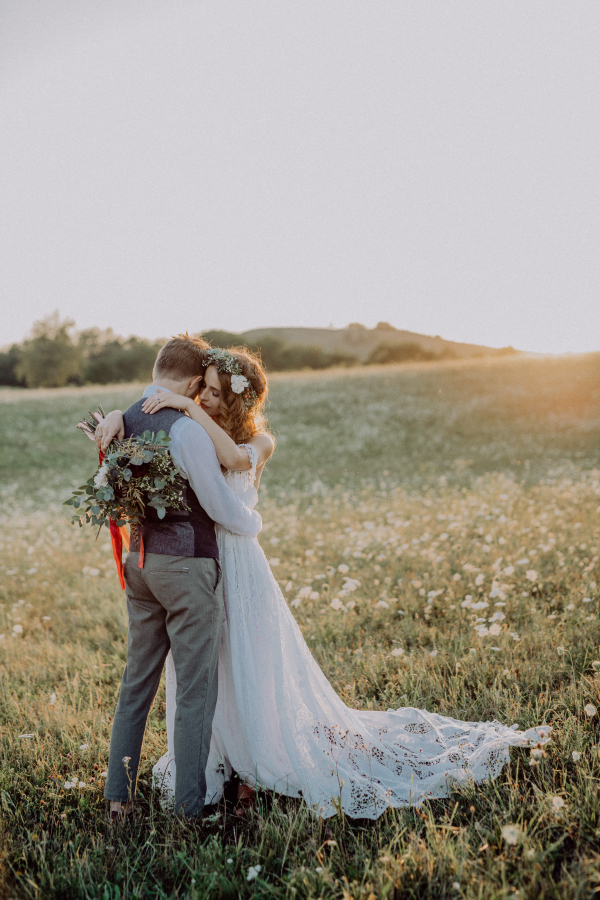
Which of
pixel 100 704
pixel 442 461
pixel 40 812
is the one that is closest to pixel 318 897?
pixel 40 812

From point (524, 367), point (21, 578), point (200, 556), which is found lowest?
point (21, 578)

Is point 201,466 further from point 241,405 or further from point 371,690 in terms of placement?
point 371,690

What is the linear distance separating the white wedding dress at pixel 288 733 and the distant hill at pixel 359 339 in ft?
169

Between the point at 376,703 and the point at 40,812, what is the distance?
84.4 inches

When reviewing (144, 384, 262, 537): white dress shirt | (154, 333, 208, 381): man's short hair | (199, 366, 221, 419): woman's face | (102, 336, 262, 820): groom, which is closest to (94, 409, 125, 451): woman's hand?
(102, 336, 262, 820): groom

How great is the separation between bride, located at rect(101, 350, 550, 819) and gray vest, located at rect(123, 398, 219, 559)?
182 millimetres

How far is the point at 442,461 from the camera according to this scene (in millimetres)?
18172

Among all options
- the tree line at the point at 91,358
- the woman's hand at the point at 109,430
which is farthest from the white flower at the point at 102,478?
the tree line at the point at 91,358

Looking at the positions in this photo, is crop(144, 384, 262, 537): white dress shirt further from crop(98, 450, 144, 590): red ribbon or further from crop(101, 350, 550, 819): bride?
crop(98, 450, 144, 590): red ribbon

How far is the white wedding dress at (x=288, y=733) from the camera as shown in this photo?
10.9ft

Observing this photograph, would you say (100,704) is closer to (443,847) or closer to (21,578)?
(443,847)

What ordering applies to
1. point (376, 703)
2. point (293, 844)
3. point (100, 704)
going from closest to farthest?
point (293, 844) < point (376, 703) < point (100, 704)

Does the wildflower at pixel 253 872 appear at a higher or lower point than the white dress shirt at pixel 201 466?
lower

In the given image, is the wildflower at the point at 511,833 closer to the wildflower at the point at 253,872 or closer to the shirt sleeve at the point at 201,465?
the wildflower at the point at 253,872
